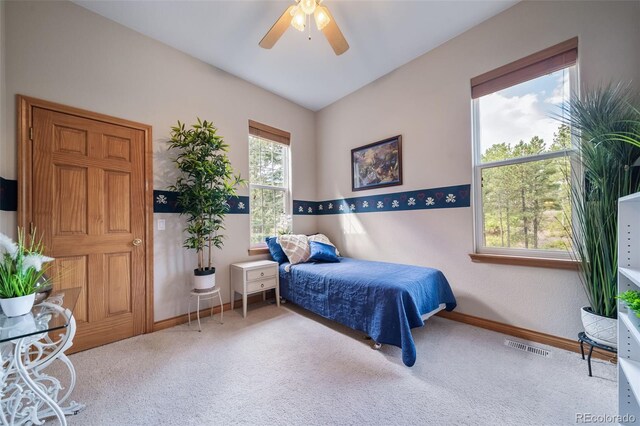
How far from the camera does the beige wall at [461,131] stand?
5.93 ft

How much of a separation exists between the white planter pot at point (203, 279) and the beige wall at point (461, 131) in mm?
1918

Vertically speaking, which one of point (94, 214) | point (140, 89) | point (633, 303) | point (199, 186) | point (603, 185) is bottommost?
point (633, 303)

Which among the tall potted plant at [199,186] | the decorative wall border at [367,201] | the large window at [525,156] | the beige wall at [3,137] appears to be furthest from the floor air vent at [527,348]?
the beige wall at [3,137]

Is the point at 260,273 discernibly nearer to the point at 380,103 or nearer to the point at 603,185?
the point at 380,103

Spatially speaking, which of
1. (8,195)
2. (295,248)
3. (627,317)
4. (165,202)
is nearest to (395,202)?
(295,248)

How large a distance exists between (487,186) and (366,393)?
215cm

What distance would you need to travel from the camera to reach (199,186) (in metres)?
2.43

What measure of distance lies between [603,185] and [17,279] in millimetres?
3435

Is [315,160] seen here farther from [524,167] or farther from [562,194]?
[562,194]

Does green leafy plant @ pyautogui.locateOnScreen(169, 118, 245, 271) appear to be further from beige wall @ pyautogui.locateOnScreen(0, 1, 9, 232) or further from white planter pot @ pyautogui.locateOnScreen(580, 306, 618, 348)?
white planter pot @ pyautogui.locateOnScreen(580, 306, 618, 348)

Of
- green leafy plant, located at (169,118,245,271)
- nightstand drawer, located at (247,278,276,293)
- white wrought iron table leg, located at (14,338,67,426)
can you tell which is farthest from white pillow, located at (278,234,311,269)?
white wrought iron table leg, located at (14,338,67,426)

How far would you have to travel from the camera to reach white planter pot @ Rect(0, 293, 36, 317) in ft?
3.58

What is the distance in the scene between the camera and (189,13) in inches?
84.6

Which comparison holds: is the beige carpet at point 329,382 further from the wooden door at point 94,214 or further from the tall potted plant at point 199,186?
the tall potted plant at point 199,186
